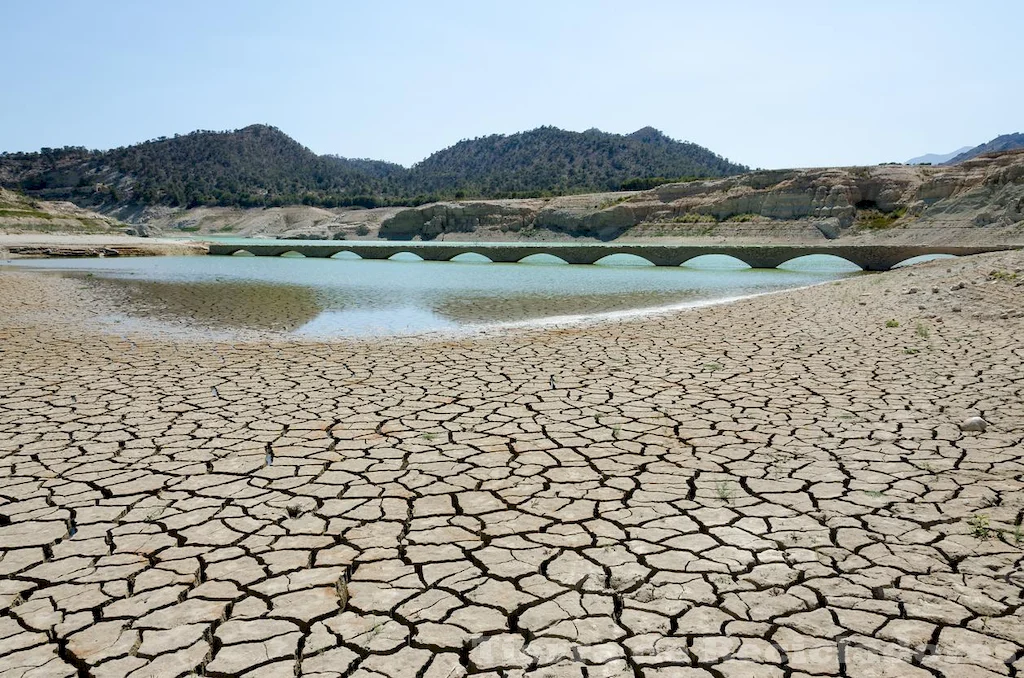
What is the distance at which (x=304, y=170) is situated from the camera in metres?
127

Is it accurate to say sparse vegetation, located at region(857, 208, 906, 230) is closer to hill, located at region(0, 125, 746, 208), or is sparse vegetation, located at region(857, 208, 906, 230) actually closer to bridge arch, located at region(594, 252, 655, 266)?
bridge arch, located at region(594, 252, 655, 266)

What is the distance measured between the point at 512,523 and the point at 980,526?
2223mm

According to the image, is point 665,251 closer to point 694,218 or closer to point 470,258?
point 470,258

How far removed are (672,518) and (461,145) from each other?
142244 mm

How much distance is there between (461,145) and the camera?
139625 mm

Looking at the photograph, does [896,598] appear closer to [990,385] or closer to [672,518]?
[672,518]

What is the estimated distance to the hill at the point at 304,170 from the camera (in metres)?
105

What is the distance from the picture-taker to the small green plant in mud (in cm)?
321

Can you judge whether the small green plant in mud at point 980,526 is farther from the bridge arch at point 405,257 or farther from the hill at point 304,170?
the hill at point 304,170

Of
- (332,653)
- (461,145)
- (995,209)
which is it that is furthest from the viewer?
(461,145)

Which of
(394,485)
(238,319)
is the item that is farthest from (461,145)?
(394,485)

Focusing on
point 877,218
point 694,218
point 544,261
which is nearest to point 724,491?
point 544,261

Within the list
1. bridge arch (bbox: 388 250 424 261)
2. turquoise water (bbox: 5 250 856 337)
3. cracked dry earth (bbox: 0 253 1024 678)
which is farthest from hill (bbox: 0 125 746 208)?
cracked dry earth (bbox: 0 253 1024 678)

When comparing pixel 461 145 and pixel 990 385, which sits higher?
pixel 461 145
